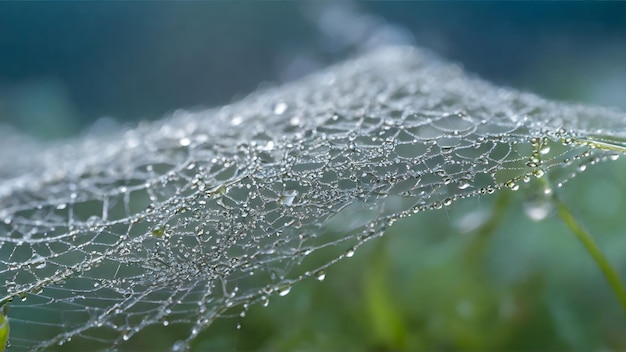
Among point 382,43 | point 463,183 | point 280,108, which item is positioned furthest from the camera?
point 382,43

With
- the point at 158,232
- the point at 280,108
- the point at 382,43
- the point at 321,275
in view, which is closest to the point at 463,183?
the point at 321,275

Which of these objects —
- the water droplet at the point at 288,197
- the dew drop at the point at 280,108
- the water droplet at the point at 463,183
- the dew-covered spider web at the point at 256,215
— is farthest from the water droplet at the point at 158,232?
the dew drop at the point at 280,108

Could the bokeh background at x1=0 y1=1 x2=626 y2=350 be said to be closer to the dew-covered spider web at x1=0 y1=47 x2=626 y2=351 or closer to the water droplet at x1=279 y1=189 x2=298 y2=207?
the dew-covered spider web at x1=0 y1=47 x2=626 y2=351

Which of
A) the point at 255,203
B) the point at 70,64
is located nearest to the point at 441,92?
the point at 255,203

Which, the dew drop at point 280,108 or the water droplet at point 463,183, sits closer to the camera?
the water droplet at point 463,183

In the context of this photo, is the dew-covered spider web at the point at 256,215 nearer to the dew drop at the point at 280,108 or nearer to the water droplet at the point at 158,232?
the water droplet at the point at 158,232

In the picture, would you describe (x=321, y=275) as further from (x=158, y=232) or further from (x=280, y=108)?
(x=280, y=108)

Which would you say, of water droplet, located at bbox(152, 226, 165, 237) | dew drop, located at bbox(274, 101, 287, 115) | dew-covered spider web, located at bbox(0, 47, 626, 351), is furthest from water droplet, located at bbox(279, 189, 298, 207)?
dew drop, located at bbox(274, 101, 287, 115)
